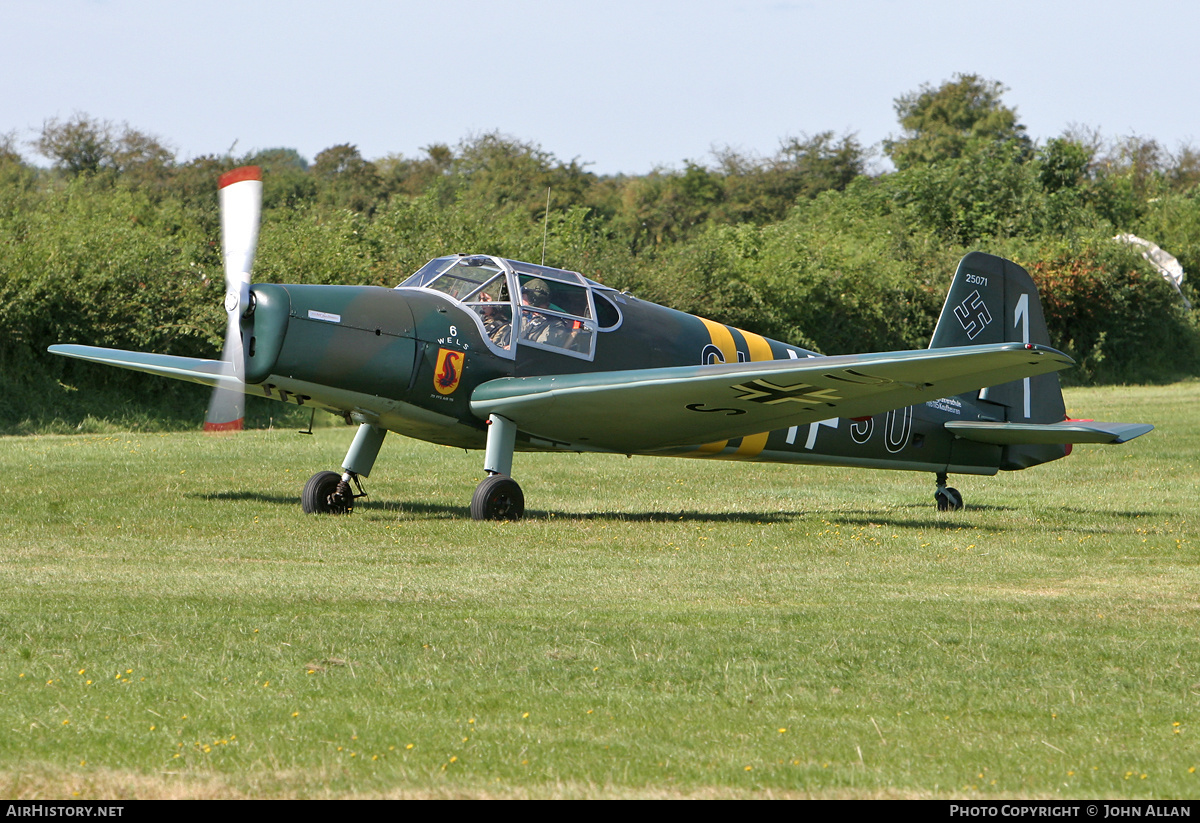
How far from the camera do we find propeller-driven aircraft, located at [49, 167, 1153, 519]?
37.1 ft

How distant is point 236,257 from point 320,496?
105 inches

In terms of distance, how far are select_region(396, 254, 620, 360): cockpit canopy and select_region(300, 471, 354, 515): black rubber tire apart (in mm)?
2175

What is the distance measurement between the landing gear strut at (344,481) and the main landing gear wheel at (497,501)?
136cm

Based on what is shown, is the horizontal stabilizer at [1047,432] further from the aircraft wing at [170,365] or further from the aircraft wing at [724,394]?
the aircraft wing at [170,365]

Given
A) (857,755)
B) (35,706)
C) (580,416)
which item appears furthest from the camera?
(580,416)

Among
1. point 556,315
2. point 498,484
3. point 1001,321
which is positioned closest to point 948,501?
point 1001,321

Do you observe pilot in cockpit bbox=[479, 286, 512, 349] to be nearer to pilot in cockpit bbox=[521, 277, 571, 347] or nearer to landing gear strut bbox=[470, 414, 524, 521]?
pilot in cockpit bbox=[521, 277, 571, 347]

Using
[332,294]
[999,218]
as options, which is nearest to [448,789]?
[332,294]

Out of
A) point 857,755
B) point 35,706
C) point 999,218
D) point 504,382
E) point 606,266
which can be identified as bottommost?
point 35,706

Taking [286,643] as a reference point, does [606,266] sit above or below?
above

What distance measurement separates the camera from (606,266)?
117 ft

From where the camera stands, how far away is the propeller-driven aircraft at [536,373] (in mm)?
11297

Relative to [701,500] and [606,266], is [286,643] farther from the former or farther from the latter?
[606,266]

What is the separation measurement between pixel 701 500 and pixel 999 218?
4082 centimetres
